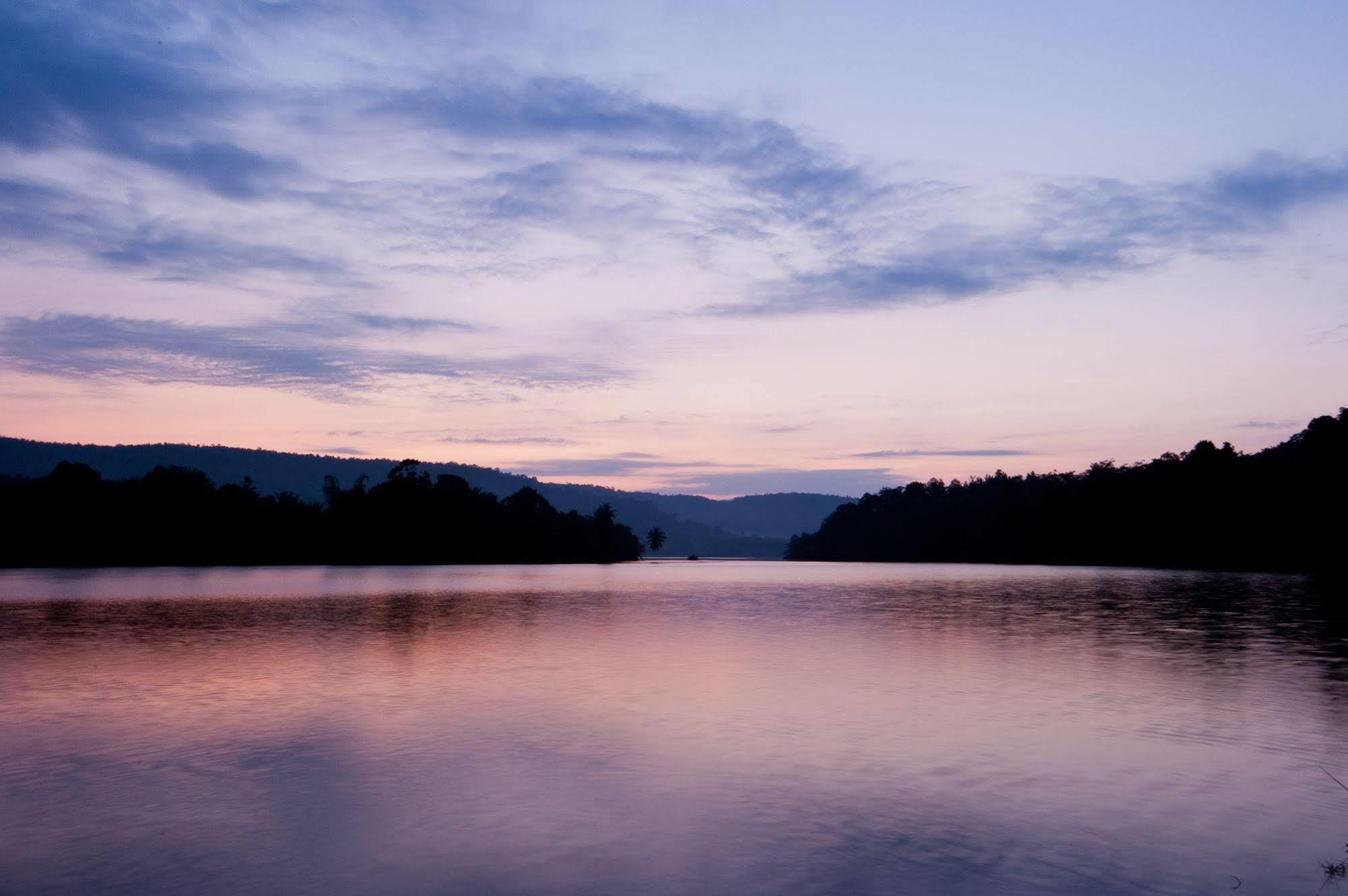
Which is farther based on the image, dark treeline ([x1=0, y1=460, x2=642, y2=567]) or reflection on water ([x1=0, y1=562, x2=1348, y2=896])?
dark treeline ([x1=0, y1=460, x2=642, y2=567])

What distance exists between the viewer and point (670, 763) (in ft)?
64.8

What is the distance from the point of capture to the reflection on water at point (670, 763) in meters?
13.3

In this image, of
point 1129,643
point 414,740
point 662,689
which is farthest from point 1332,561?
point 414,740

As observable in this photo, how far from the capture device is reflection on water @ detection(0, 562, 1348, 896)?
523 inches

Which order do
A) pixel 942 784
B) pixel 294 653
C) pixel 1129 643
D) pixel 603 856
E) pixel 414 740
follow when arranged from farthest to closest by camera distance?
pixel 1129 643
pixel 294 653
pixel 414 740
pixel 942 784
pixel 603 856

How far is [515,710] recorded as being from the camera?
25.5 metres

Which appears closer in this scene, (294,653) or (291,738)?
(291,738)

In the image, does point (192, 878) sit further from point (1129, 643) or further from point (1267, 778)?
point (1129, 643)

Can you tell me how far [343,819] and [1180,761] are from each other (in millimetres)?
15568

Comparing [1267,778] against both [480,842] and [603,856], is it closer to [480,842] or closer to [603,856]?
[603,856]

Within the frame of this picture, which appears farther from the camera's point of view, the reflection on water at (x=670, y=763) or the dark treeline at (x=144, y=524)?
the dark treeline at (x=144, y=524)

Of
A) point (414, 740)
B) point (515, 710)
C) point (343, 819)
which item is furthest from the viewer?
point (515, 710)

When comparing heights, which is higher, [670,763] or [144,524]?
[144,524]

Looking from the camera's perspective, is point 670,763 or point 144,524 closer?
point 670,763
